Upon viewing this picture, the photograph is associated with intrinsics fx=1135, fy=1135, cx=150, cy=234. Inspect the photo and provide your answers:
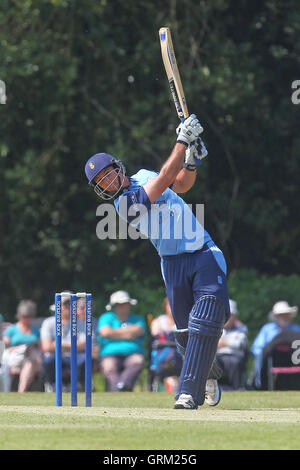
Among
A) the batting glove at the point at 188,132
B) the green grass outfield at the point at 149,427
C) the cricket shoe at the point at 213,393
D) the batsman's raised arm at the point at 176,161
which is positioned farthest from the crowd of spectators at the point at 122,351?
the batting glove at the point at 188,132

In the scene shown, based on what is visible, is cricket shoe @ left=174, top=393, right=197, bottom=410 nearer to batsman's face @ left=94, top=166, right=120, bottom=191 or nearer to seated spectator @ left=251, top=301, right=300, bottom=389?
batsman's face @ left=94, top=166, right=120, bottom=191

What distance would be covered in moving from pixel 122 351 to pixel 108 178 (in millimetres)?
5774

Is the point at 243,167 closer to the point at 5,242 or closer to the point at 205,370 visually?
the point at 5,242

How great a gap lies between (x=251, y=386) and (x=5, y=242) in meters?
5.62

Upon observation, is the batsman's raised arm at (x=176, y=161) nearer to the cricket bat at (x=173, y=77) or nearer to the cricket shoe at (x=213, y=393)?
the cricket bat at (x=173, y=77)

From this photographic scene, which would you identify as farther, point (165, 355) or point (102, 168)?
point (165, 355)

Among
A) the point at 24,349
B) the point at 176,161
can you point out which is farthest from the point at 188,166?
the point at 24,349

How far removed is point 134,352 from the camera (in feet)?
46.3

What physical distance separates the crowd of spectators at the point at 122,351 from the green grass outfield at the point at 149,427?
3.81 metres

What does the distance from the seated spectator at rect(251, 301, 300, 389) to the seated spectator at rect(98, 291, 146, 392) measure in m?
1.42

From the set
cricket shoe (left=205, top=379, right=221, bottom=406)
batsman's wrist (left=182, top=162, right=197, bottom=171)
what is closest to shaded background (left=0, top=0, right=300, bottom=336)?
cricket shoe (left=205, top=379, right=221, bottom=406)

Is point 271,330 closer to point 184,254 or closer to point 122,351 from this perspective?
point 122,351

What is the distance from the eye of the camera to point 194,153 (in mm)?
8977

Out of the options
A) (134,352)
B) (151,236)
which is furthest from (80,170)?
(151,236)
